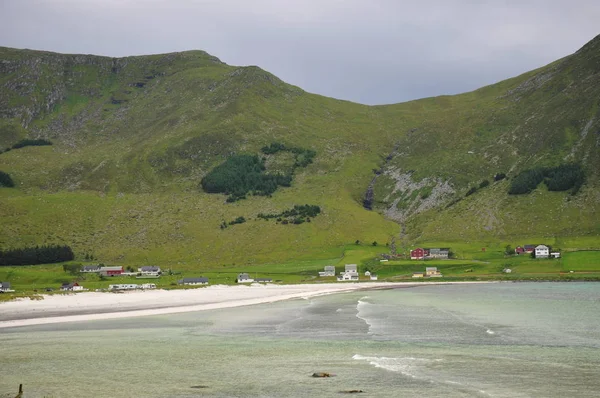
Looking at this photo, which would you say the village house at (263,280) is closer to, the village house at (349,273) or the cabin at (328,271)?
the cabin at (328,271)

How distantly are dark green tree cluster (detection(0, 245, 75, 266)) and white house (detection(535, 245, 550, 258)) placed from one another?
150m

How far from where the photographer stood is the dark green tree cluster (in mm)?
186625

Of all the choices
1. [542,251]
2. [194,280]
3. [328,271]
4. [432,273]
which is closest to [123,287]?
[194,280]

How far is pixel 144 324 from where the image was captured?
6938cm

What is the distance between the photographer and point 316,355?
44.7m

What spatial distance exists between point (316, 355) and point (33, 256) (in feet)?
557

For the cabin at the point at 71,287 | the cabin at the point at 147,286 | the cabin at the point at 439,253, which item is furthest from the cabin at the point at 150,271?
the cabin at the point at 439,253

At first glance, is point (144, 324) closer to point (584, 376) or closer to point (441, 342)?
point (441, 342)

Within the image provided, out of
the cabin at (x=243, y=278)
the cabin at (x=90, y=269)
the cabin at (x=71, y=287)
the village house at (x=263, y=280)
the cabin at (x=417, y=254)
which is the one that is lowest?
the village house at (x=263, y=280)

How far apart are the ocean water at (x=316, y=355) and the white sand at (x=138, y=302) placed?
28.8 ft

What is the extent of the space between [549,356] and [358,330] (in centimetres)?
2182

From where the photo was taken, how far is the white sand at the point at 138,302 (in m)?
77.8

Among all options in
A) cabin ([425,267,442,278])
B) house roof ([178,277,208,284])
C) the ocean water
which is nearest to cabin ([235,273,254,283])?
house roof ([178,277,208,284])

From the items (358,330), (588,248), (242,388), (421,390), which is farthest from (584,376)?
(588,248)
